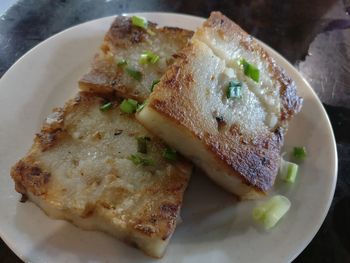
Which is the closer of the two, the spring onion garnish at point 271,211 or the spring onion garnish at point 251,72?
the spring onion garnish at point 271,211

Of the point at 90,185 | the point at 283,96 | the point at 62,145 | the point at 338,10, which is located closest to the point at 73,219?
the point at 90,185

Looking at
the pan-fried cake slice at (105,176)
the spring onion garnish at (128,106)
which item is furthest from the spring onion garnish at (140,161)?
the spring onion garnish at (128,106)

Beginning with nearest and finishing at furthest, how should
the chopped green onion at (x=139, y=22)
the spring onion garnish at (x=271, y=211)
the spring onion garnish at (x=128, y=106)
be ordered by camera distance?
the spring onion garnish at (x=271, y=211) → the spring onion garnish at (x=128, y=106) → the chopped green onion at (x=139, y=22)

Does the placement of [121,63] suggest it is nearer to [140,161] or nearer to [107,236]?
[140,161]

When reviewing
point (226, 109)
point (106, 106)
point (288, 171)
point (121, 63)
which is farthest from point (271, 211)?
point (121, 63)

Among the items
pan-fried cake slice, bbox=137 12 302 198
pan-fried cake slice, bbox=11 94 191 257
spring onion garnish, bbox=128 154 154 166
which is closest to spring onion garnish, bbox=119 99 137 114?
pan-fried cake slice, bbox=11 94 191 257

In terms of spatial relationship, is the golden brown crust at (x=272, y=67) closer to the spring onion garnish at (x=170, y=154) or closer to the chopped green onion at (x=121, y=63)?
the chopped green onion at (x=121, y=63)

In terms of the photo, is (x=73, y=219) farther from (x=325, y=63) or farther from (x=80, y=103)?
(x=325, y=63)
